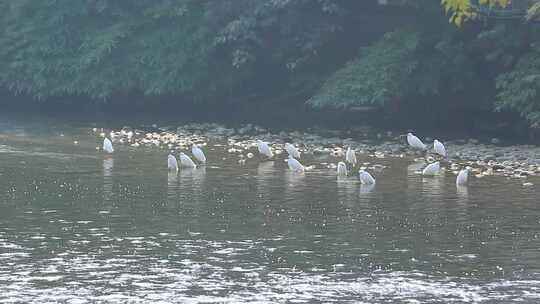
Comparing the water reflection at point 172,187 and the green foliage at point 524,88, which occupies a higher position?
the green foliage at point 524,88

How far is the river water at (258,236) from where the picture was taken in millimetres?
17562

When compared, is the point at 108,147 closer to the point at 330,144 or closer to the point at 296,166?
the point at 296,166

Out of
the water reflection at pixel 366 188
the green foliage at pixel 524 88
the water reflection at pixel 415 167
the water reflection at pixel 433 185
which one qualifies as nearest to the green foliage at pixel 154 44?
the green foliage at pixel 524 88

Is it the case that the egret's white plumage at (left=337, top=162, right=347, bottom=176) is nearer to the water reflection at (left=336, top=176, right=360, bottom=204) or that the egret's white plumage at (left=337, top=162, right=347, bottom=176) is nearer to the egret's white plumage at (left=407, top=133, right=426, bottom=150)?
the water reflection at (left=336, top=176, right=360, bottom=204)

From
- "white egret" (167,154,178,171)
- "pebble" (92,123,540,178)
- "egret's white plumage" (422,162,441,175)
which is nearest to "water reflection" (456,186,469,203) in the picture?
"egret's white plumage" (422,162,441,175)

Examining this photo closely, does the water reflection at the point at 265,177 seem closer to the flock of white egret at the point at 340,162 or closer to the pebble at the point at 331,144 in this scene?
the flock of white egret at the point at 340,162

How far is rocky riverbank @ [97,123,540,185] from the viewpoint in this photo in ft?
108

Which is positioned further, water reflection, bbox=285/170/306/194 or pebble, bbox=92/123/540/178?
pebble, bbox=92/123/540/178

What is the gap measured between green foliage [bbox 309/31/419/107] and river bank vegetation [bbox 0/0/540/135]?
0.05 meters

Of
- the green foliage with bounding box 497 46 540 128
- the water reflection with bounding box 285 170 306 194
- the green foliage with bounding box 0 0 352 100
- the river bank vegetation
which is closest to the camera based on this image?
the water reflection with bounding box 285 170 306 194

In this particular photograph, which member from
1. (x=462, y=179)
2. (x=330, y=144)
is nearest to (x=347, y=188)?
(x=462, y=179)

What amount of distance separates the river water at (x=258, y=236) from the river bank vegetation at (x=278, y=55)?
10079 millimetres

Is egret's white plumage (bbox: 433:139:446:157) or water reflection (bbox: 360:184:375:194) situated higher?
egret's white plumage (bbox: 433:139:446:157)

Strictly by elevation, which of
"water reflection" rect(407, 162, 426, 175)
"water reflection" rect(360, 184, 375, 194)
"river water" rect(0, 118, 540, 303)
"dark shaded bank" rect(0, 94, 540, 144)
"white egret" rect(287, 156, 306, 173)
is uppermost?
"dark shaded bank" rect(0, 94, 540, 144)
